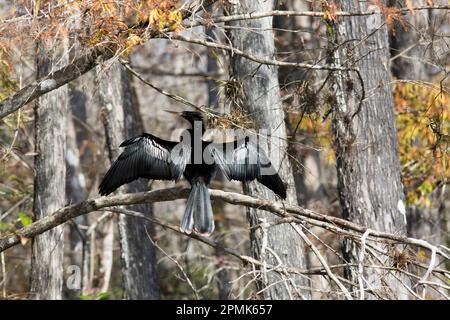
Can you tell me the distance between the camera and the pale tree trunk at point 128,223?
1188cm

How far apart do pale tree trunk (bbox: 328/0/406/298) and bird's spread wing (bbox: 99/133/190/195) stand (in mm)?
2484

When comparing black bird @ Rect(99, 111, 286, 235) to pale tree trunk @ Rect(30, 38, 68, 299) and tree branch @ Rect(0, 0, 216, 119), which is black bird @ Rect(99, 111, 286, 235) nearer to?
tree branch @ Rect(0, 0, 216, 119)

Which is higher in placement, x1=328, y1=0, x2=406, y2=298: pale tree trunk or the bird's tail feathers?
x1=328, y1=0, x2=406, y2=298: pale tree trunk

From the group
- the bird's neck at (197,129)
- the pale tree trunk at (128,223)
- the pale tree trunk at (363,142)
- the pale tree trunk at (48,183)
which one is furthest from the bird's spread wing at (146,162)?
the pale tree trunk at (128,223)

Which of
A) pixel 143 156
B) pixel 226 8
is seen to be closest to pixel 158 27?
pixel 143 156

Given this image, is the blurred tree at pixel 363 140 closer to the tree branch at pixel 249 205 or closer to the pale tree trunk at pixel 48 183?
the tree branch at pixel 249 205

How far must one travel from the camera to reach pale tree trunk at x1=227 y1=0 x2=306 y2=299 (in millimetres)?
8391

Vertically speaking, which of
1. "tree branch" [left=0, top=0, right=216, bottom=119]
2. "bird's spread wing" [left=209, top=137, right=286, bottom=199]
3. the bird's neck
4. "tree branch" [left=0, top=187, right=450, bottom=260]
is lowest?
"tree branch" [left=0, top=187, right=450, bottom=260]

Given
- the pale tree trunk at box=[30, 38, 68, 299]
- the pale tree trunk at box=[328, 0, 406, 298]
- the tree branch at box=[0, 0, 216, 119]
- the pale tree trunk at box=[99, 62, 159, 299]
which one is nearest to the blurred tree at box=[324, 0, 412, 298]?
the pale tree trunk at box=[328, 0, 406, 298]

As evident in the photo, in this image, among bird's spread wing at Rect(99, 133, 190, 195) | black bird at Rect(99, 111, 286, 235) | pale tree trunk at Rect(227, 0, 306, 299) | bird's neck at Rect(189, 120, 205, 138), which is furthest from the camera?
pale tree trunk at Rect(227, 0, 306, 299)

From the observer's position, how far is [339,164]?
29.2 feet

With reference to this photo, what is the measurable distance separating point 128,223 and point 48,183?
259 cm

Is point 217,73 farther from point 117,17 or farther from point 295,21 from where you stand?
point 117,17

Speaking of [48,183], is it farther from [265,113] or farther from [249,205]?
[249,205]
